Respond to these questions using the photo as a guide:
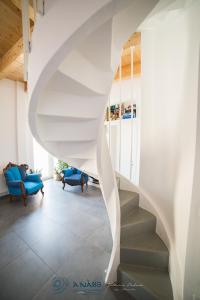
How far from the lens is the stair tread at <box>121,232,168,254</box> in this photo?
149 centimetres

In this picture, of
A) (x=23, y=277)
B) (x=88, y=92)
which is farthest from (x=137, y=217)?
(x=88, y=92)

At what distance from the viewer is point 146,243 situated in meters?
1.58

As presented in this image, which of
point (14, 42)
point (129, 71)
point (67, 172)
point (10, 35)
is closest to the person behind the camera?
point (10, 35)

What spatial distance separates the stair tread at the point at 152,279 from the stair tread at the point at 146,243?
21 cm

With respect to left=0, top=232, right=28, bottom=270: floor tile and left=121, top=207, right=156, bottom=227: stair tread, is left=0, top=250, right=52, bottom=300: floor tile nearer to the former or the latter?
left=0, top=232, right=28, bottom=270: floor tile

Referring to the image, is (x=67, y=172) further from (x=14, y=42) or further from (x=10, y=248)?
(x=14, y=42)

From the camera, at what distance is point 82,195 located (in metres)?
3.66

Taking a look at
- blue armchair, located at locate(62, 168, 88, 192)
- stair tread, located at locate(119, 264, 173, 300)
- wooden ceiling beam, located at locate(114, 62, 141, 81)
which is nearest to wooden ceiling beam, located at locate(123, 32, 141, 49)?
wooden ceiling beam, located at locate(114, 62, 141, 81)

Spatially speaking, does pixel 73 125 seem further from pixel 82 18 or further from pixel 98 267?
pixel 98 267

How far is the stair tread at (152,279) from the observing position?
124cm

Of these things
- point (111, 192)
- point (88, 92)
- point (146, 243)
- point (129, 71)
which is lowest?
point (146, 243)

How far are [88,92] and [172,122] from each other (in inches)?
42.3

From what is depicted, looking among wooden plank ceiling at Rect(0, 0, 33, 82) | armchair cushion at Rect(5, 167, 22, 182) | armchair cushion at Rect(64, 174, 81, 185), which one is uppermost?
wooden plank ceiling at Rect(0, 0, 33, 82)

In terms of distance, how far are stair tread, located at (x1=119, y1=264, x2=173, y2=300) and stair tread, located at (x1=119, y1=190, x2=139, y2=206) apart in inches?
26.5
